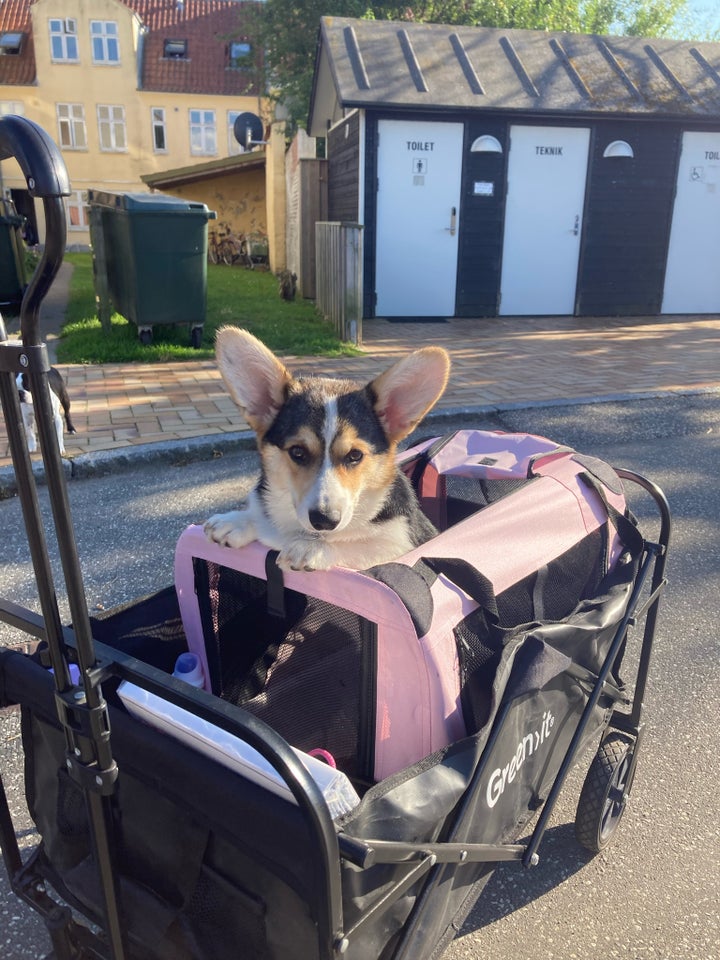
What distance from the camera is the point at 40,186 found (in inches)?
36.6

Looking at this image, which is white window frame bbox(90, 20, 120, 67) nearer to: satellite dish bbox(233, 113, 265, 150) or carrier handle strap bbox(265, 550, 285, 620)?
satellite dish bbox(233, 113, 265, 150)

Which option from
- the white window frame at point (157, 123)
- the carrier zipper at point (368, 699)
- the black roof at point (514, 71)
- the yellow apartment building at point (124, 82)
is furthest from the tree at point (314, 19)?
the carrier zipper at point (368, 699)

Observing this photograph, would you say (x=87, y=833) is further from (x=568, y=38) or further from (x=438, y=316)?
(x=568, y=38)

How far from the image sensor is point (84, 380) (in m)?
7.26

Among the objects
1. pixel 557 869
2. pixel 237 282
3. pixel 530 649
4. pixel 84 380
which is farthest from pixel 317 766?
pixel 237 282

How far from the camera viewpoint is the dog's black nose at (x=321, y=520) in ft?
6.38

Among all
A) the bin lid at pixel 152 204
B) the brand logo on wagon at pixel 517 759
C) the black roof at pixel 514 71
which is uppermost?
the black roof at pixel 514 71

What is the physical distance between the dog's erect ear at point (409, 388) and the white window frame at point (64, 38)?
36202 millimetres

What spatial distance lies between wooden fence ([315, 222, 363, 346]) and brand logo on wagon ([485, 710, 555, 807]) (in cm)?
760

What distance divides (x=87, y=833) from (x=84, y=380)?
6.29m

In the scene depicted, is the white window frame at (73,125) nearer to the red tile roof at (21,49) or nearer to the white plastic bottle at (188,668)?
the red tile roof at (21,49)

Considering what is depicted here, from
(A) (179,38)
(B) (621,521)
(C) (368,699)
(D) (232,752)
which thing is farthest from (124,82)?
(D) (232,752)

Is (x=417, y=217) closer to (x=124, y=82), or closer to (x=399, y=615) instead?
(x=399, y=615)

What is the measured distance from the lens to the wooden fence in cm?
880
